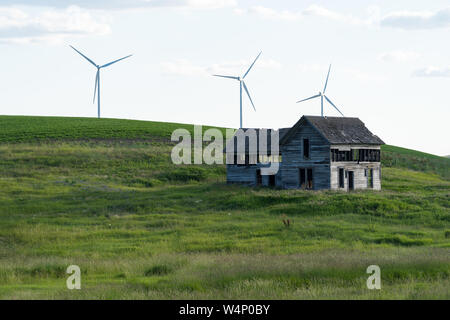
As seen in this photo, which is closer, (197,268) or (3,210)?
(197,268)

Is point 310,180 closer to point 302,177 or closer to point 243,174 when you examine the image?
point 302,177

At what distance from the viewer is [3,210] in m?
39.8

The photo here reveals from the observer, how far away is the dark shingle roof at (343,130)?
1950 inches

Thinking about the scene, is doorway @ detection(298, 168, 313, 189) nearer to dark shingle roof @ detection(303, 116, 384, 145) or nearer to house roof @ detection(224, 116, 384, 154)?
house roof @ detection(224, 116, 384, 154)

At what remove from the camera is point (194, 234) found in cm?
3078

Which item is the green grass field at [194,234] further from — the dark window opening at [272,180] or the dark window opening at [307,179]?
the dark window opening at [272,180]

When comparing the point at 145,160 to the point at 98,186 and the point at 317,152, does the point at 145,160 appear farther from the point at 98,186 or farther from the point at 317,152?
the point at 317,152

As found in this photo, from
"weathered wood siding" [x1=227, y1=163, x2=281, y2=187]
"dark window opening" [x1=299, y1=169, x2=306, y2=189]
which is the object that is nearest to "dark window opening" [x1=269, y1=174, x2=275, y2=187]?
"weathered wood siding" [x1=227, y1=163, x2=281, y2=187]

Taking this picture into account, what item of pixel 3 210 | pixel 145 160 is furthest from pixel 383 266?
pixel 145 160

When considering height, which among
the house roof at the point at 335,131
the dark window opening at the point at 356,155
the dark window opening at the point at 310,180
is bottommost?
the dark window opening at the point at 310,180

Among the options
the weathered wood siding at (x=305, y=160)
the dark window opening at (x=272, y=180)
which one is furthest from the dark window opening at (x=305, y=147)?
the dark window opening at (x=272, y=180)

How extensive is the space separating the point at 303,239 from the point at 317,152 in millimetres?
21133

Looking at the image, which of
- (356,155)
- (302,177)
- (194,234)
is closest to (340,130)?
(356,155)
